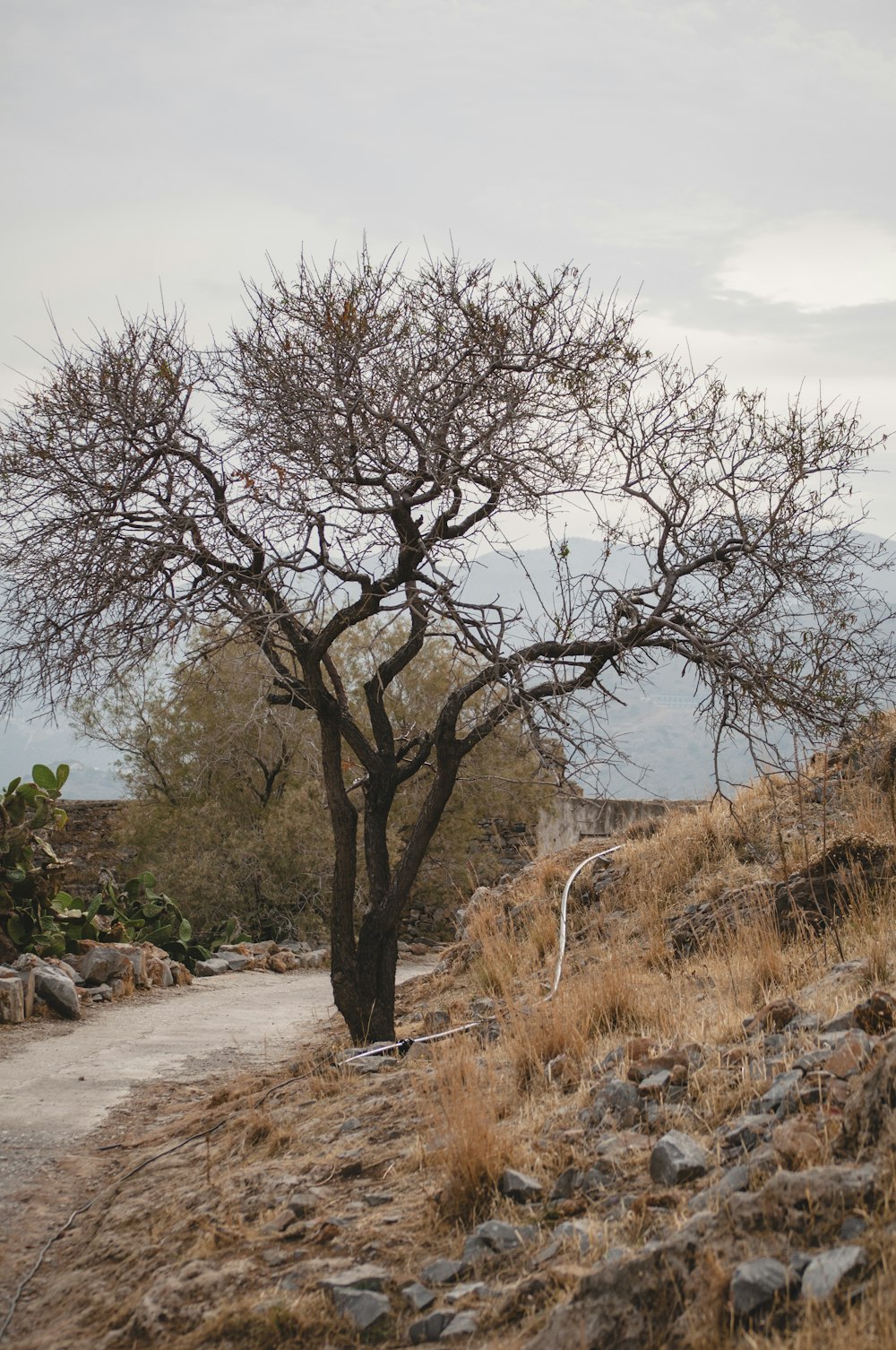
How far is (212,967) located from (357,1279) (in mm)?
10822

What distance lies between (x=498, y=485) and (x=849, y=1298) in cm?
560

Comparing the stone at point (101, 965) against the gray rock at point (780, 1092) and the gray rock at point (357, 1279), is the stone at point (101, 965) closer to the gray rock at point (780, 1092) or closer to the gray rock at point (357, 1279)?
the gray rock at point (357, 1279)

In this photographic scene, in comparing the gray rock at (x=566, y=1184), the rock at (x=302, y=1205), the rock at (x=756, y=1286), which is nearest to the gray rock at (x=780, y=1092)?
the gray rock at (x=566, y=1184)

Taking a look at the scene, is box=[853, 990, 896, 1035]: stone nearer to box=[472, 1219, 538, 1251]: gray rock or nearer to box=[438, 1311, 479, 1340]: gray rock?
box=[472, 1219, 538, 1251]: gray rock

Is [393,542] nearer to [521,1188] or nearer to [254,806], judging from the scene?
[521,1188]

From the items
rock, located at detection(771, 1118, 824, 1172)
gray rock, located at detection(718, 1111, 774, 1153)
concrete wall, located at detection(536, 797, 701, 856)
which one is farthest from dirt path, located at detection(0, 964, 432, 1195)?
concrete wall, located at detection(536, 797, 701, 856)

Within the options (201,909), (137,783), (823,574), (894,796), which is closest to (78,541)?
(823,574)

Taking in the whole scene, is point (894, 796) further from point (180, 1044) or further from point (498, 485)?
point (180, 1044)

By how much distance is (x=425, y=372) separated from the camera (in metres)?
7.52

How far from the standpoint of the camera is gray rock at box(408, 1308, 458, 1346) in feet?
9.84

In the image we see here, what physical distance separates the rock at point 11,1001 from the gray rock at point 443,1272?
7.03 meters

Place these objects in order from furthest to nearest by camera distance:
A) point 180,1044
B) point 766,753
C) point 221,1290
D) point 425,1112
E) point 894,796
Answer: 1. point 180,1044
2. point 894,796
3. point 766,753
4. point 425,1112
5. point 221,1290

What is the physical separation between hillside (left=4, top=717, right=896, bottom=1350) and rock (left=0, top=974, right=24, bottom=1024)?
9.42ft

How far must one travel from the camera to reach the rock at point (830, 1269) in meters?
2.59
